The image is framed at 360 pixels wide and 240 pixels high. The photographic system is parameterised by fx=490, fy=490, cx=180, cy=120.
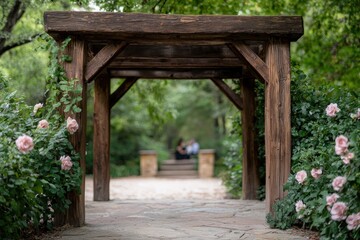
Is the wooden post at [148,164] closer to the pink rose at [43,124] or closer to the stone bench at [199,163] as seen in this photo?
the stone bench at [199,163]

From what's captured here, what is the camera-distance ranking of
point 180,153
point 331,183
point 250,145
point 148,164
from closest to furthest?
point 331,183
point 250,145
point 148,164
point 180,153

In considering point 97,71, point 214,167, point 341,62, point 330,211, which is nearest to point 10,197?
point 97,71

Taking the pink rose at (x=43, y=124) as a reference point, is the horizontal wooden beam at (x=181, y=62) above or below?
above

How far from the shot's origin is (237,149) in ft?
37.1

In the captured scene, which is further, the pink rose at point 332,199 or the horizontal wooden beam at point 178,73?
the horizontal wooden beam at point 178,73

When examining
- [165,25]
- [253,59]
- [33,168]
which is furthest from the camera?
[253,59]

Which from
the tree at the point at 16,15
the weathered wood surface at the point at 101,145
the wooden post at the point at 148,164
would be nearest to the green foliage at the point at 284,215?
the weathered wood surface at the point at 101,145

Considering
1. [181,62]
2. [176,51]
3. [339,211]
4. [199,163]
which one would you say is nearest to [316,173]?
[339,211]

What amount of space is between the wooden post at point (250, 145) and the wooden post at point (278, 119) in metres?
2.80

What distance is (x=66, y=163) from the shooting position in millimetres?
5594

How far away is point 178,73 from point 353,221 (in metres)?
5.54

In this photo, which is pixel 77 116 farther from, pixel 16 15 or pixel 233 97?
pixel 16 15

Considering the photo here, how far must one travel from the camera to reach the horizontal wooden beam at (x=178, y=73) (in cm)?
919

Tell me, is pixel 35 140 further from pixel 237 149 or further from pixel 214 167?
pixel 214 167
